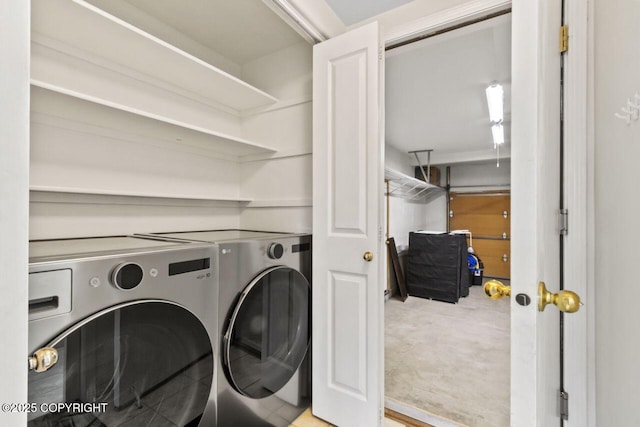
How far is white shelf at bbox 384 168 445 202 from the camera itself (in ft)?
12.4

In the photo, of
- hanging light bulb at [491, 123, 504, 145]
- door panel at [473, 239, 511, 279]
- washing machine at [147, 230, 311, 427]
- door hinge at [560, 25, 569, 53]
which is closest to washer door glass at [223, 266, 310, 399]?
washing machine at [147, 230, 311, 427]

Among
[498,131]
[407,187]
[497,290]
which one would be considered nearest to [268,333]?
[497,290]

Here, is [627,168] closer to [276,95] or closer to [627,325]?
[627,325]

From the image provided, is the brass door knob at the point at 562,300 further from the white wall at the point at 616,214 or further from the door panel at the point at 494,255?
the door panel at the point at 494,255

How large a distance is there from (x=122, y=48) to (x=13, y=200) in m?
1.28

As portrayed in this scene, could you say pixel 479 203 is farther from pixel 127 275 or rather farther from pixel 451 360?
pixel 127 275

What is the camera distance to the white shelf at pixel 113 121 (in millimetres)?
1115

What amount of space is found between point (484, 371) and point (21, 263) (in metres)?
2.69

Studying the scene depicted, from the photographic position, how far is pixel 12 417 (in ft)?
1.22

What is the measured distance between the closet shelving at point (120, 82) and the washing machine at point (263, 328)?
62 centimetres

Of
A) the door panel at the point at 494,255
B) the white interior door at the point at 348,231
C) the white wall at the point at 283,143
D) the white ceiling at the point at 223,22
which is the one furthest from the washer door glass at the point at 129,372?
the door panel at the point at 494,255

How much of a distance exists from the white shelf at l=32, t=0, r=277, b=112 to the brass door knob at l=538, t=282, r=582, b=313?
1.61 m

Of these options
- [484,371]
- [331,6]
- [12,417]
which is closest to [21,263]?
[12,417]

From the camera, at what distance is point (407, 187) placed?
4.79 metres
